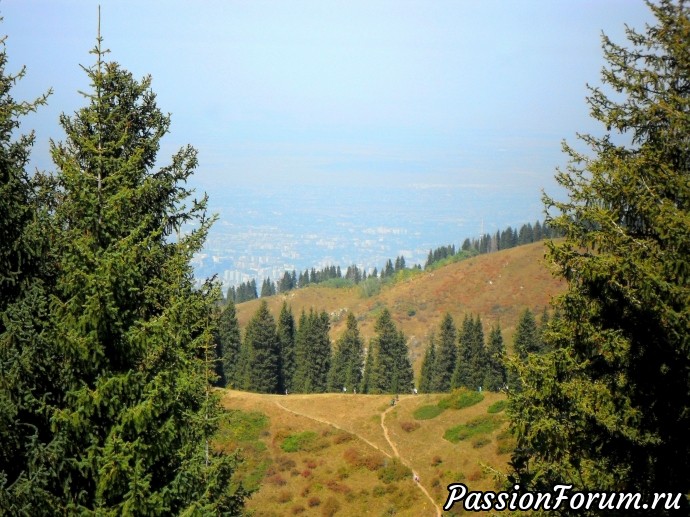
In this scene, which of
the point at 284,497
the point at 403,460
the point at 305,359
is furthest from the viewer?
the point at 305,359

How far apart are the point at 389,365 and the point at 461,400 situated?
35142mm

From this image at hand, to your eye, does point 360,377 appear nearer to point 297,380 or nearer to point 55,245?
point 297,380

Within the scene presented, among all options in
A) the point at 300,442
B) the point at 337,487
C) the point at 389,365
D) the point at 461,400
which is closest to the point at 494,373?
the point at 389,365

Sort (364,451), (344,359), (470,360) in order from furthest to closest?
(344,359)
(470,360)
(364,451)

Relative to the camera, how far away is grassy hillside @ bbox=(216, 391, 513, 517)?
44969 mm

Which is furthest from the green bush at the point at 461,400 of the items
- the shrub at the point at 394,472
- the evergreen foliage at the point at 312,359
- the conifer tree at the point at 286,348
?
the conifer tree at the point at 286,348

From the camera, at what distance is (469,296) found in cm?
17575

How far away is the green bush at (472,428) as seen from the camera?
5331cm

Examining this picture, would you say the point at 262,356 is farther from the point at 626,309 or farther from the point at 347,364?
the point at 626,309

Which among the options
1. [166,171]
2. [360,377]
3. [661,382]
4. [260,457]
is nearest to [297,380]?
[360,377]

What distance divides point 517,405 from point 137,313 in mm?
7306

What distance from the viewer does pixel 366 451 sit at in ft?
172

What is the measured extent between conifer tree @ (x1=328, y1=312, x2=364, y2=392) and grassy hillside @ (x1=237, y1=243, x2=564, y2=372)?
52.3 meters

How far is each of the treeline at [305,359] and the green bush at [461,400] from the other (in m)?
32.5
